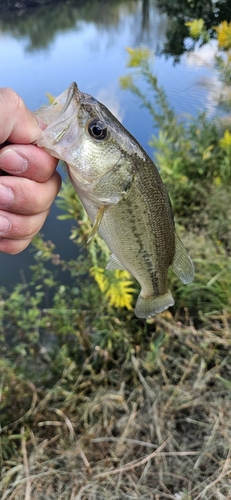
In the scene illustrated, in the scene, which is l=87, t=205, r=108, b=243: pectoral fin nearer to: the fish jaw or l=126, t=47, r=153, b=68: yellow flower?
the fish jaw

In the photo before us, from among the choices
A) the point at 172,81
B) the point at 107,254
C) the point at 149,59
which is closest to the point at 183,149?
the point at 149,59

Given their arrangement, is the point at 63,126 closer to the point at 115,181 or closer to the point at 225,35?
the point at 115,181

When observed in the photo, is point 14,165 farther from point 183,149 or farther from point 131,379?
point 183,149

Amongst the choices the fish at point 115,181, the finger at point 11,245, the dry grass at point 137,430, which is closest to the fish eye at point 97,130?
the fish at point 115,181

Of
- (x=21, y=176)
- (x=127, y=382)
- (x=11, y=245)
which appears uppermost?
(x=21, y=176)

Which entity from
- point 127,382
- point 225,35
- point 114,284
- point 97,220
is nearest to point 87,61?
point 225,35

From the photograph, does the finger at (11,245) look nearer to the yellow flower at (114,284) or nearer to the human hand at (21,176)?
the human hand at (21,176)

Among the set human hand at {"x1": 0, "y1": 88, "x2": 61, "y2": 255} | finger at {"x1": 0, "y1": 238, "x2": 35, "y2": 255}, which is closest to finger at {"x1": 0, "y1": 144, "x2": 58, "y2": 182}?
human hand at {"x1": 0, "y1": 88, "x2": 61, "y2": 255}
